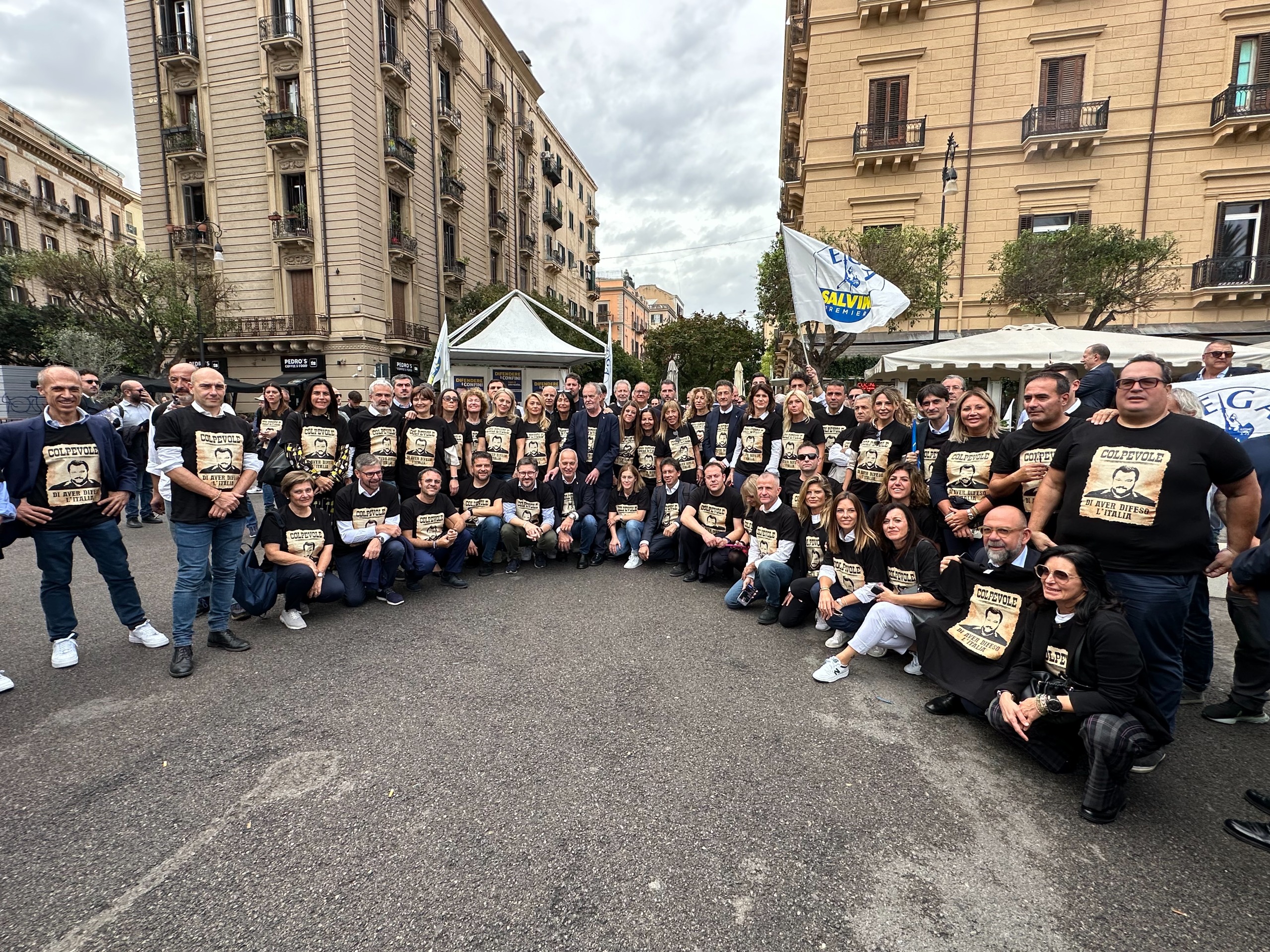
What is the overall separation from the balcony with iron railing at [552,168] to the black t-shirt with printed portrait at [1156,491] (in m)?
46.4

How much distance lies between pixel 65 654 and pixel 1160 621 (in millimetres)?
6481

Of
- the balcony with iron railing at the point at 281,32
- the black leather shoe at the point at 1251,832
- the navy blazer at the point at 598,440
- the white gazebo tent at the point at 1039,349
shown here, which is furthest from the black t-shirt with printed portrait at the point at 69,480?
the balcony with iron railing at the point at 281,32

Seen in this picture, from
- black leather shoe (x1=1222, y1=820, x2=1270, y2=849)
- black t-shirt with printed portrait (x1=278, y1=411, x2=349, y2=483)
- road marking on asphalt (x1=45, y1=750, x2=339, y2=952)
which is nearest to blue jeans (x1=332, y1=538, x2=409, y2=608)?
black t-shirt with printed portrait (x1=278, y1=411, x2=349, y2=483)

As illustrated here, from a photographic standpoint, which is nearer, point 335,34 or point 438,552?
point 438,552

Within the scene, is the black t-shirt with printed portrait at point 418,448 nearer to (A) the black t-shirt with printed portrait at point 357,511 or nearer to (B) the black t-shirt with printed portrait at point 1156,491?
(A) the black t-shirt with printed portrait at point 357,511

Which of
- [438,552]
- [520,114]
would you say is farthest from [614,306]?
[438,552]

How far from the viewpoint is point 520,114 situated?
129ft

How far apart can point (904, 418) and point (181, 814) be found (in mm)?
5812

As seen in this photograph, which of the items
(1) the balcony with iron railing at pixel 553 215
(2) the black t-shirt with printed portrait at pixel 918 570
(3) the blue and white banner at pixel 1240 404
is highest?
(1) the balcony with iron railing at pixel 553 215

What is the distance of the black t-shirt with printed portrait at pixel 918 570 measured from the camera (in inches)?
162

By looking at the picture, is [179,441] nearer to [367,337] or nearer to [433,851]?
[433,851]

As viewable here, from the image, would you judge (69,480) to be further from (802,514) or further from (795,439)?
(795,439)

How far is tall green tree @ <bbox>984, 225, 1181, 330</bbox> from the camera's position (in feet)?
53.9

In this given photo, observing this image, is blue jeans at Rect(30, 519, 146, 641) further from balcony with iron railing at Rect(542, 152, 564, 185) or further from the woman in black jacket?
balcony with iron railing at Rect(542, 152, 564, 185)
